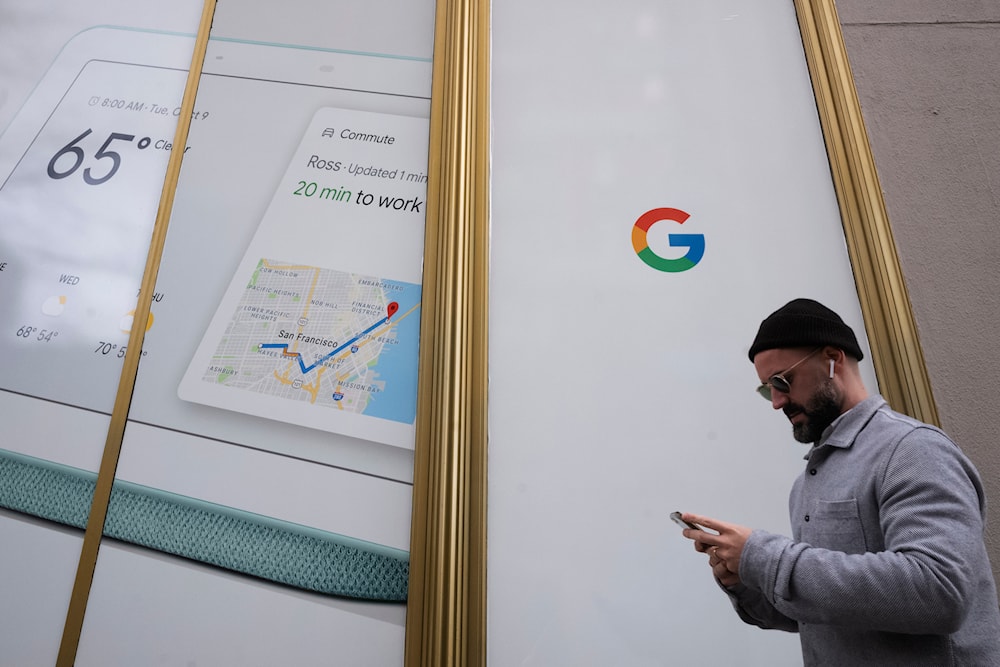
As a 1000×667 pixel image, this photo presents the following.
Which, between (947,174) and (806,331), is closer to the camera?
(806,331)

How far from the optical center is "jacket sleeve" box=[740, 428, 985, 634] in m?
0.81

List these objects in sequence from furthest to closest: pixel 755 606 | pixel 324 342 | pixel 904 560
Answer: pixel 324 342
pixel 755 606
pixel 904 560

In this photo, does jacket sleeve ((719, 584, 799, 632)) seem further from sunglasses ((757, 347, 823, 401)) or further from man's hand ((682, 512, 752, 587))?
sunglasses ((757, 347, 823, 401))

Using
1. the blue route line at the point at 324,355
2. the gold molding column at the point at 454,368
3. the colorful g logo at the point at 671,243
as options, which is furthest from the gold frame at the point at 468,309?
the colorful g logo at the point at 671,243

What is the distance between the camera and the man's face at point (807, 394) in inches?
41.6

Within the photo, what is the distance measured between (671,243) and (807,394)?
0.58 m

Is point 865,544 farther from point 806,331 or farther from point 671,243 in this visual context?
point 671,243

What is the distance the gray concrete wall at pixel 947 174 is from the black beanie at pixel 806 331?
48 cm

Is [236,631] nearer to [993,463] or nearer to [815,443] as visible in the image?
[815,443]

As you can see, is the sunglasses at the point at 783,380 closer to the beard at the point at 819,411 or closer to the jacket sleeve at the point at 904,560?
the beard at the point at 819,411

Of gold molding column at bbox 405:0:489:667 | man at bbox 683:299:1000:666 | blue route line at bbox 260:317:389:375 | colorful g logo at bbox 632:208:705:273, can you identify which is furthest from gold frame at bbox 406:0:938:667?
man at bbox 683:299:1000:666

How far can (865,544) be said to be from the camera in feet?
3.01

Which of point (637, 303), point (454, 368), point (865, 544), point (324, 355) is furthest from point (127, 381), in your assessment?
point (865, 544)

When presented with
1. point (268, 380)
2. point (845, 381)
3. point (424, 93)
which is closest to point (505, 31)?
point (424, 93)
